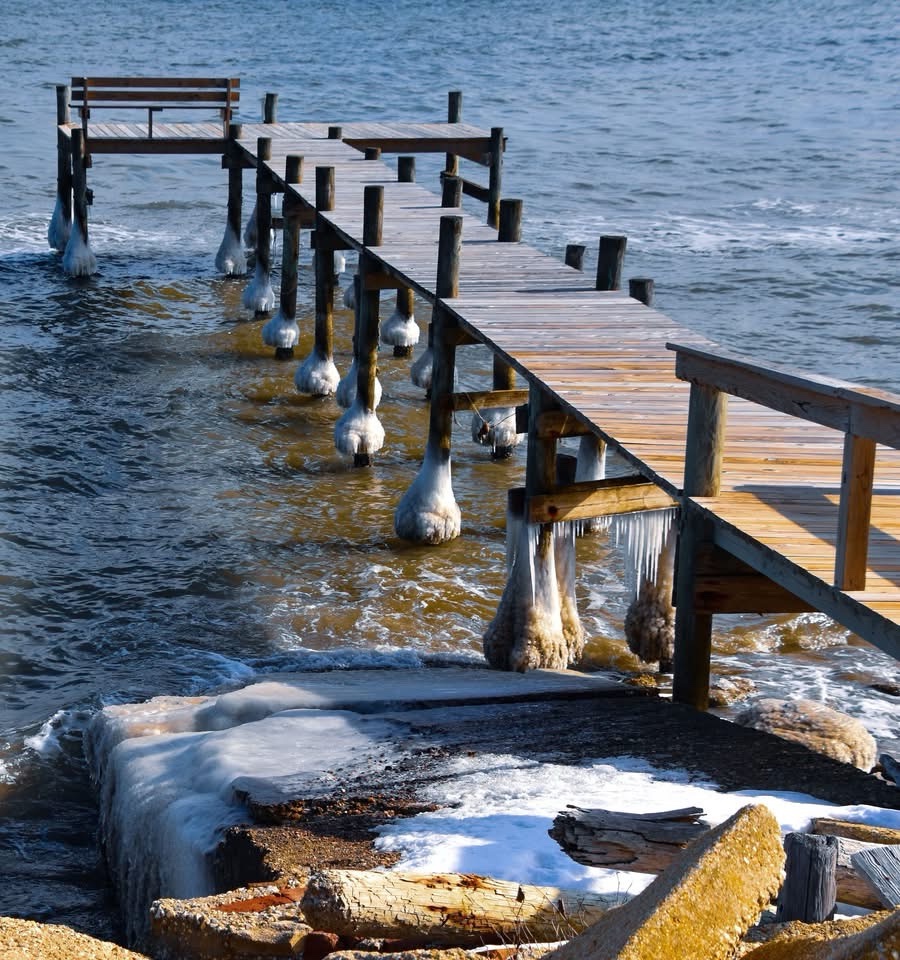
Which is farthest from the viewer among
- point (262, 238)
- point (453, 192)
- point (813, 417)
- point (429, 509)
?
point (262, 238)

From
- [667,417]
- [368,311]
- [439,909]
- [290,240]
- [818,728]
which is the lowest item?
[818,728]

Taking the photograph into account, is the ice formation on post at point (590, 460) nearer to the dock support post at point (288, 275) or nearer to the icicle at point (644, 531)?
the icicle at point (644, 531)

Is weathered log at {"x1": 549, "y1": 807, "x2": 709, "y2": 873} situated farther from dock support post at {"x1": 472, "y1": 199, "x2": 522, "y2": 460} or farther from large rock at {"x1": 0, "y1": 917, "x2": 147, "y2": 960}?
dock support post at {"x1": 472, "y1": 199, "x2": 522, "y2": 460}

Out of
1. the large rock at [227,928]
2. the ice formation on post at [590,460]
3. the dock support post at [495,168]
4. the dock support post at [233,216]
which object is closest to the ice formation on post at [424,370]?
the dock support post at [495,168]

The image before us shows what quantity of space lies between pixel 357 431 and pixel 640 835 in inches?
344

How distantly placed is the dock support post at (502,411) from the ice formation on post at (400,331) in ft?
13.1

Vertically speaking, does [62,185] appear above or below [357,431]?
above

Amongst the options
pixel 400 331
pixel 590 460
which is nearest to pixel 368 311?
pixel 590 460

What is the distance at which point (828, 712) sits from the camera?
806cm

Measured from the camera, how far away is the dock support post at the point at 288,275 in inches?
636

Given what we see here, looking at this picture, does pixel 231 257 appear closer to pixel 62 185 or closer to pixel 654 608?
pixel 62 185

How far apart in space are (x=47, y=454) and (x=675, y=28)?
179ft

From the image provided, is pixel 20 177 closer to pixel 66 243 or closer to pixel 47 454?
pixel 66 243

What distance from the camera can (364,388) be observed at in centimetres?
1368
